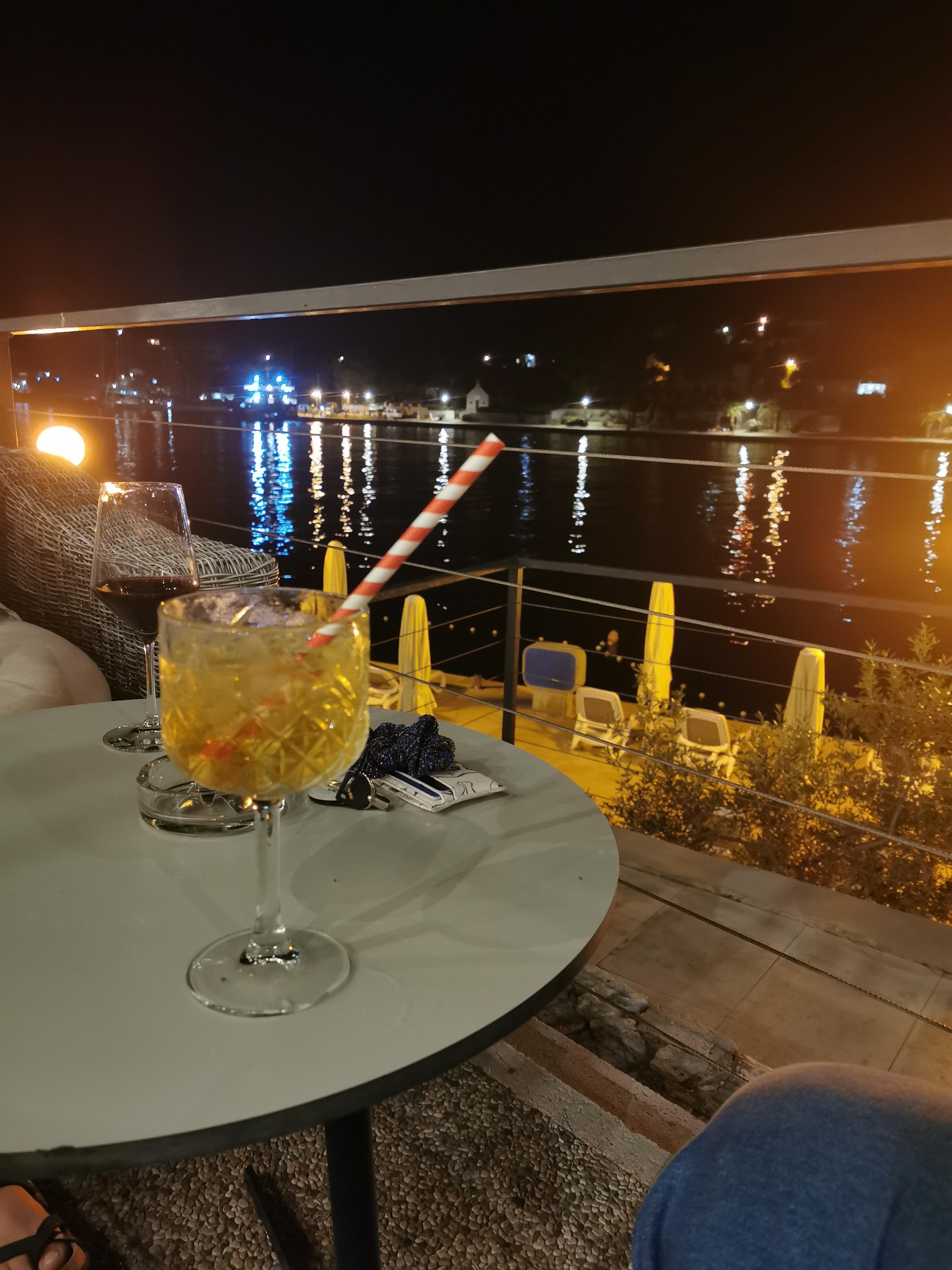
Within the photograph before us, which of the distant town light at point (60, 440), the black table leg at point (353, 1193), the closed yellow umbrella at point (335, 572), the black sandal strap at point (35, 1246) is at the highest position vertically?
the distant town light at point (60, 440)

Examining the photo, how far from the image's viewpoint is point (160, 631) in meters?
0.53

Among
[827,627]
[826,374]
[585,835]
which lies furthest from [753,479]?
[585,835]

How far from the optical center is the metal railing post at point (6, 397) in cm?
322

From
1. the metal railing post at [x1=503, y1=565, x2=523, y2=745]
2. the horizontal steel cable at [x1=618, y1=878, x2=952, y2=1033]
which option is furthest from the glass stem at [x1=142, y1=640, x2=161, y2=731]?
the metal railing post at [x1=503, y1=565, x2=523, y2=745]

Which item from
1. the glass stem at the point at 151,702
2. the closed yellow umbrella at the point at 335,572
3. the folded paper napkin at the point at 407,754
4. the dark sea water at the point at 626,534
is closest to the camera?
the folded paper napkin at the point at 407,754

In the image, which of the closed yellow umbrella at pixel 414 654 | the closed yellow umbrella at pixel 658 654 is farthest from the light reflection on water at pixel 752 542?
the closed yellow umbrella at pixel 414 654

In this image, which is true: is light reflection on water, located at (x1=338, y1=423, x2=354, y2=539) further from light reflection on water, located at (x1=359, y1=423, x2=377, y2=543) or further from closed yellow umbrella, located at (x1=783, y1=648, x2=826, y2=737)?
closed yellow umbrella, located at (x1=783, y1=648, x2=826, y2=737)

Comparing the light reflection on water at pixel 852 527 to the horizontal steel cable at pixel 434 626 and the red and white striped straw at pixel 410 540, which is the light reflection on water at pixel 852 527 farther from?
the red and white striped straw at pixel 410 540

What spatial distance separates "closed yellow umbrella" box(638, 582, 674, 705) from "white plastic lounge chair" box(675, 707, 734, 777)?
43cm

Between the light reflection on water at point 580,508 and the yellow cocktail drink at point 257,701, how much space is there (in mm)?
25750

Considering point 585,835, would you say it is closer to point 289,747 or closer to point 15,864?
point 289,747

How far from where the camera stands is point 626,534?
38.0m

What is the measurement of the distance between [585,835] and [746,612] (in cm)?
3087

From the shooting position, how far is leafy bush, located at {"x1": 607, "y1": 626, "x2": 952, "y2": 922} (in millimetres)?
5922
